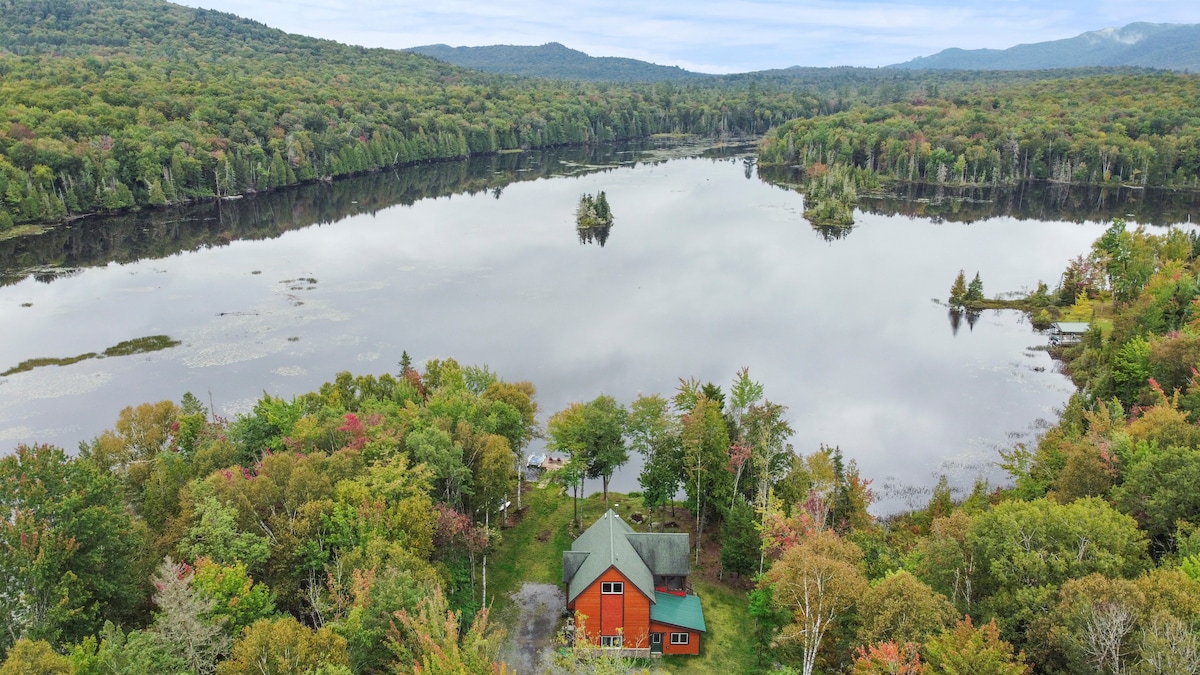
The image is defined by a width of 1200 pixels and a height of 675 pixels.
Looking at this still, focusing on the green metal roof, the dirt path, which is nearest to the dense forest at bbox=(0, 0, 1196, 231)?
the dirt path

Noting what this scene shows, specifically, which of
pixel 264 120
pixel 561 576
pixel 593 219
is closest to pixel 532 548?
pixel 561 576

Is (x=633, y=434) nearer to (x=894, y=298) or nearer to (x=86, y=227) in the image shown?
(x=894, y=298)

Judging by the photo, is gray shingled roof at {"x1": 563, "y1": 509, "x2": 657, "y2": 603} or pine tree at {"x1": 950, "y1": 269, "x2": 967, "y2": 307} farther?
pine tree at {"x1": 950, "y1": 269, "x2": 967, "y2": 307}

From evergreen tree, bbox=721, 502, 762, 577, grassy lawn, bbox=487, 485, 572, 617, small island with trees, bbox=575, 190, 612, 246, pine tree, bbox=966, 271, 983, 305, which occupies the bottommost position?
grassy lawn, bbox=487, 485, 572, 617

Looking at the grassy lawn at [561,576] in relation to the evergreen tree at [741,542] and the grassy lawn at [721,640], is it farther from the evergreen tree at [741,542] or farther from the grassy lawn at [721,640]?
the evergreen tree at [741,542]

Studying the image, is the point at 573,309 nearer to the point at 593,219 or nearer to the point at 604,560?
the point at 593,219

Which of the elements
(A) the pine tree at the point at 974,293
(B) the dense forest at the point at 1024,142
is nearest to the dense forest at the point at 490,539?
(A) the pine tree at the point at 974,293

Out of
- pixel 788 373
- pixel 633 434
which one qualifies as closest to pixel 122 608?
pixel 633 434

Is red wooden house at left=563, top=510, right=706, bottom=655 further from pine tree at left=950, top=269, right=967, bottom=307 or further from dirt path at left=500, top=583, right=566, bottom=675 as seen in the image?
pine tree at left=950, top=269, right=967, bottom=307
